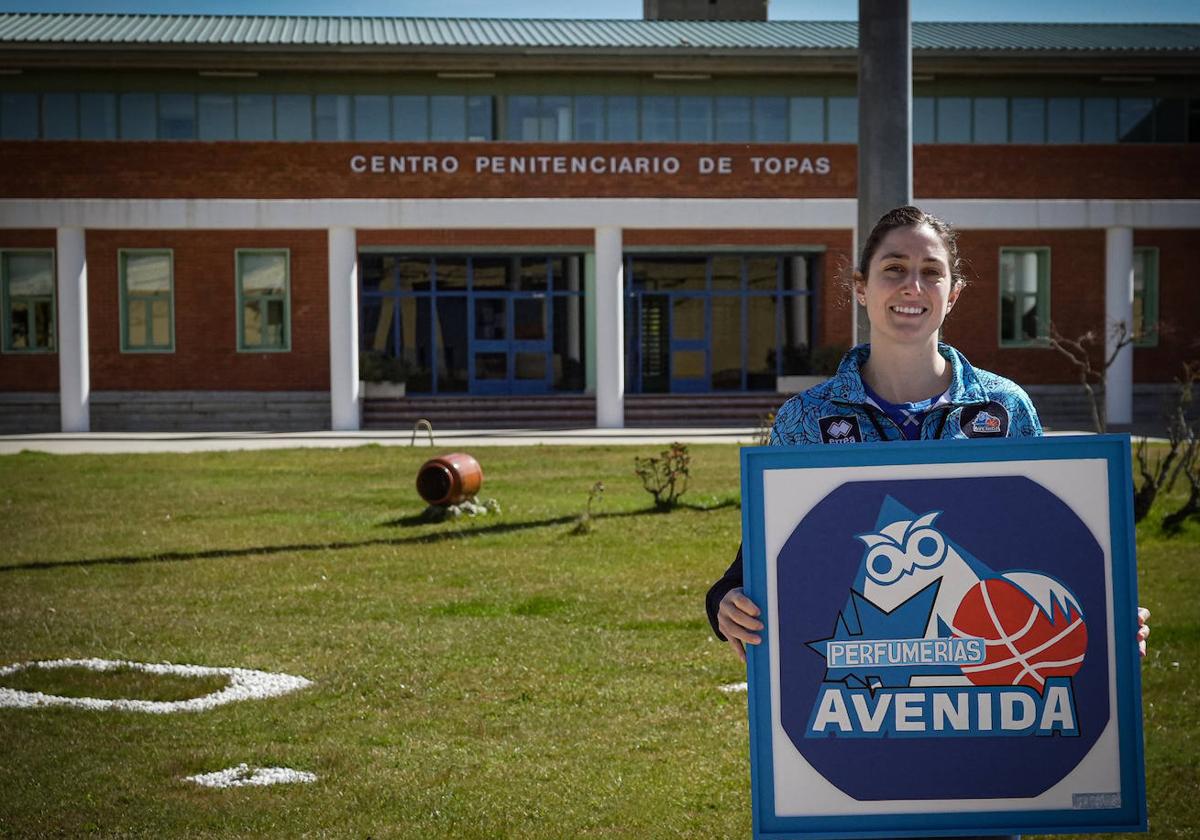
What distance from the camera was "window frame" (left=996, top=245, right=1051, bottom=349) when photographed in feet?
103

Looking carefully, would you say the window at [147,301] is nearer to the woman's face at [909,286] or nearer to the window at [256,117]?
the window at [256,117]

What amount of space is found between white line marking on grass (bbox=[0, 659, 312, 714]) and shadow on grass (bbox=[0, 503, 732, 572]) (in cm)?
378

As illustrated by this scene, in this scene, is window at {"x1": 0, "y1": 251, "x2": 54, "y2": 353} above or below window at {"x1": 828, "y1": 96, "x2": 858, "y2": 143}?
below

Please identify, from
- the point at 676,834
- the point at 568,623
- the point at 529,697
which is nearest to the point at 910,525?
the point at 676,834

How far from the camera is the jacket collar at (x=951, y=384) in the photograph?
3.09m

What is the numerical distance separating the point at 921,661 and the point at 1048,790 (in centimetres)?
37

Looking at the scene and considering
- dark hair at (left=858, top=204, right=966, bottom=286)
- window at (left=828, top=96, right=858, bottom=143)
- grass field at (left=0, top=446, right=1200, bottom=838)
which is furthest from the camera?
window at (left=828, top=96, right=858, bottom=143)

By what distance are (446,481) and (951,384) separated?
10.5 metres

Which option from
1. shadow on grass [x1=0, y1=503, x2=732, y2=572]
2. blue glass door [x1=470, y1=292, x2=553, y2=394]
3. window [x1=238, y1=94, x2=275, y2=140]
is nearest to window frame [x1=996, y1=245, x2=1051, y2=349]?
blue glass door [x1=470, y1=292, x2=553, y2=394]

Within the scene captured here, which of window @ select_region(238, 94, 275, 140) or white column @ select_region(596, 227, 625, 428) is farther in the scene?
window @ select_region(238, 94, 275, 140)

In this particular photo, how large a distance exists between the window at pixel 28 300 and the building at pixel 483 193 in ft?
0.19

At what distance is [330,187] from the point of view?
30000 millimetres

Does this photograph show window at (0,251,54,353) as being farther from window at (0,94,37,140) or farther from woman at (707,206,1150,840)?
woman at (707,206,1150,840)

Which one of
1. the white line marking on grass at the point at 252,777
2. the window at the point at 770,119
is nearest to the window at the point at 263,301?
the window at the point at 770,119
